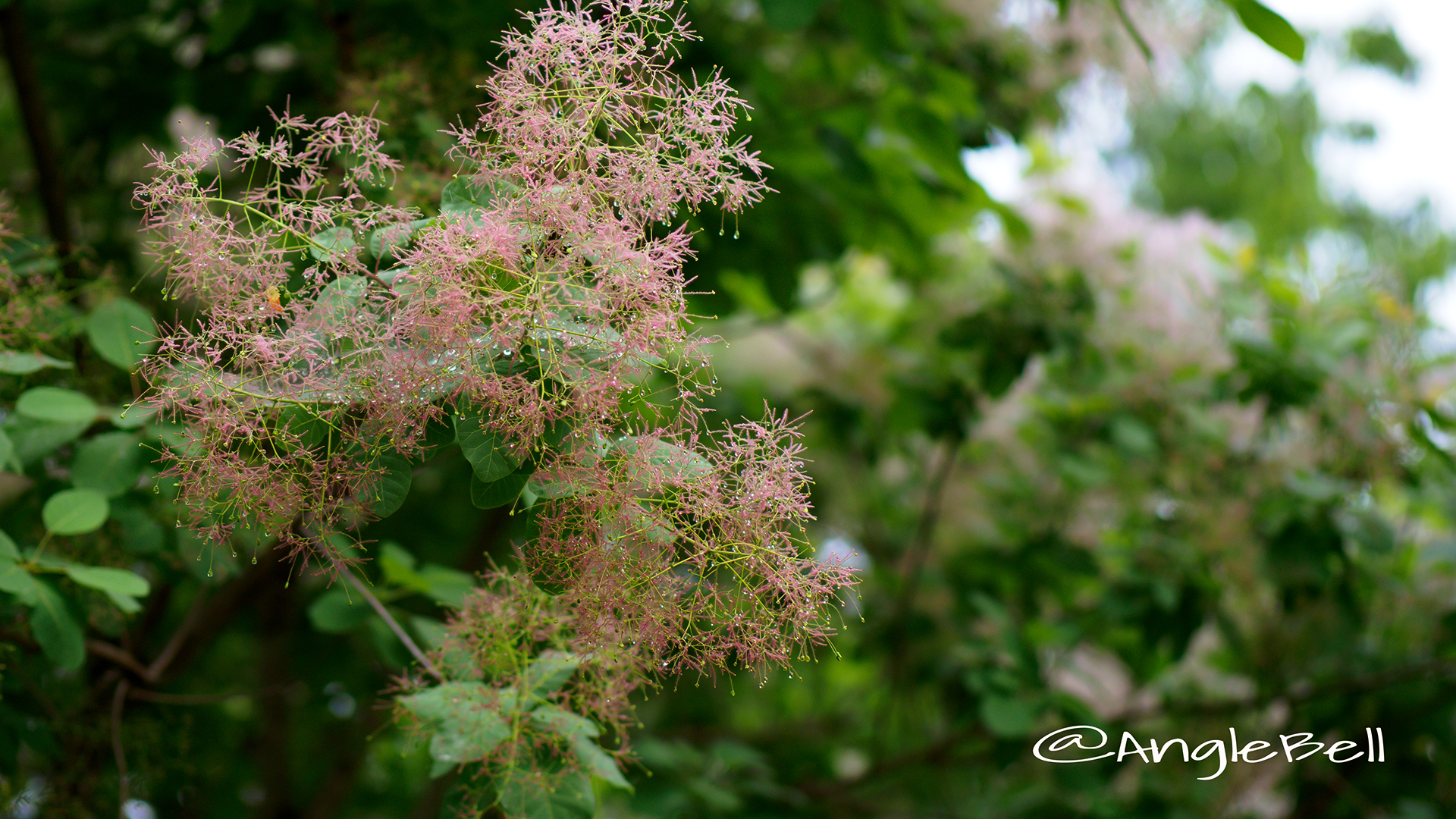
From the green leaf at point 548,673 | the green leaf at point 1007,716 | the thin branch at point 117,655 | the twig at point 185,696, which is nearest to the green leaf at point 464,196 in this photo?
the green leaf at point 548,673

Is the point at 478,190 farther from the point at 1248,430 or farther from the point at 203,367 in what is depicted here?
the point at 1248,430

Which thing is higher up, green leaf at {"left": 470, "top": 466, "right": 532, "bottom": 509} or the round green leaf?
green leaf at {"left": 470, "top": 466, "right": 532, "bottom": 509}

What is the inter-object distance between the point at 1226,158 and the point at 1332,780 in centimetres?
→ 560

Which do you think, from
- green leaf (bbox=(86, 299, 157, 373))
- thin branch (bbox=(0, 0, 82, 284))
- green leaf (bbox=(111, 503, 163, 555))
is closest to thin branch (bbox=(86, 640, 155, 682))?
green leaf (bbox=(111, 503, 163, 555))

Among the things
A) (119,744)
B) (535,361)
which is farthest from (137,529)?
(535,361)

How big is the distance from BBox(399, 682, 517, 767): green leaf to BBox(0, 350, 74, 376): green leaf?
2.28 feet

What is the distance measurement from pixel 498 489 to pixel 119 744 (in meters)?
1.20

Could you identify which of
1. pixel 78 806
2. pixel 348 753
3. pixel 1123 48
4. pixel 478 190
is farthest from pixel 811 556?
pixel 1123 48

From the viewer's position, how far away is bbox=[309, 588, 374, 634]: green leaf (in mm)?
1762

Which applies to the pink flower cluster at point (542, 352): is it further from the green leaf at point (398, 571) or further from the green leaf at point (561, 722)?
the green leaf at point (398, 571)

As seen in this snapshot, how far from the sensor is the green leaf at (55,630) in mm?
1398

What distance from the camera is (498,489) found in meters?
1.07

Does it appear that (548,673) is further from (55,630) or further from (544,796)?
(55,630)

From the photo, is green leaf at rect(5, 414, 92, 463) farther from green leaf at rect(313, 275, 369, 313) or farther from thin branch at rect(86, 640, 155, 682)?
green leaf at rect(313, 275, 369, 313)
